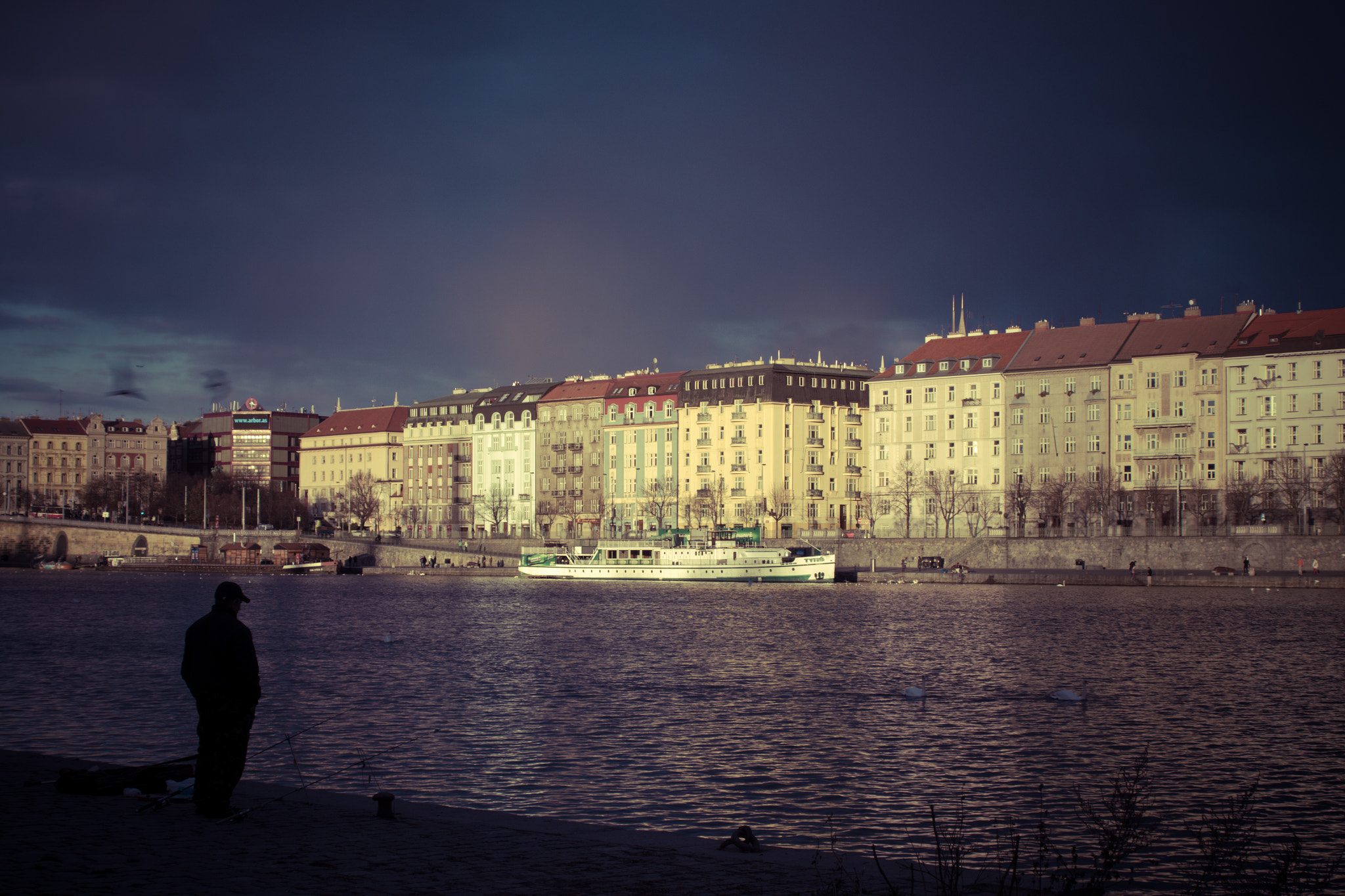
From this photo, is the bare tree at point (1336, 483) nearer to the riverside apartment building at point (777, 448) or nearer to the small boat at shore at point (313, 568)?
the riverside apartment building at point (777, 448)

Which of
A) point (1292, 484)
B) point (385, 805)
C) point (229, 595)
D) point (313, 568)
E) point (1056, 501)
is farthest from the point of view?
point (313, 568)

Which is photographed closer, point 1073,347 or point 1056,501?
point 1056,501

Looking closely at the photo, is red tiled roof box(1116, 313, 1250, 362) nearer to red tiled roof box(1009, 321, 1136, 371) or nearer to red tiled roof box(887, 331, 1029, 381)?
red tiled roof box(1009, 321, 1136, 371)

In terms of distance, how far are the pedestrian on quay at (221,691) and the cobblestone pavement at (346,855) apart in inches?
18.3

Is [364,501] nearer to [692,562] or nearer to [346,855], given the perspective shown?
[692,562]

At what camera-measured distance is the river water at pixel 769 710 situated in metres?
22.5

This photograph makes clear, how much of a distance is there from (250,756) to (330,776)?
12.1 feet

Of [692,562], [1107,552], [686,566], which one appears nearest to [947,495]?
[1107,552]

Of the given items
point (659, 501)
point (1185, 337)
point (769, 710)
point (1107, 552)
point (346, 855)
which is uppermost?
point (1185, 337)

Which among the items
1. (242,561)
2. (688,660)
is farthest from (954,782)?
(242,561)

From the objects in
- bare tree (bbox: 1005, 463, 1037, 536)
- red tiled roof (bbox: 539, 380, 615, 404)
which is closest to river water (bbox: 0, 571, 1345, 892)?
bare tree (bbox: 1005, 463, 1037, 536)

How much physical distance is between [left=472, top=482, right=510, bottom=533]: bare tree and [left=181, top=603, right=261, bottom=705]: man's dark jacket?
6155 inches

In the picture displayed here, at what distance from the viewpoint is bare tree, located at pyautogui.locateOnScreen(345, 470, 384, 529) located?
189250 mm

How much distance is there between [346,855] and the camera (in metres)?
14.4
